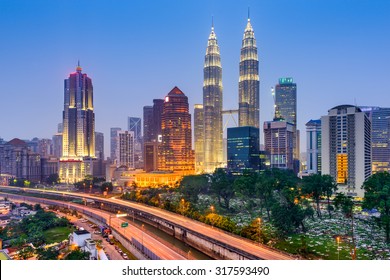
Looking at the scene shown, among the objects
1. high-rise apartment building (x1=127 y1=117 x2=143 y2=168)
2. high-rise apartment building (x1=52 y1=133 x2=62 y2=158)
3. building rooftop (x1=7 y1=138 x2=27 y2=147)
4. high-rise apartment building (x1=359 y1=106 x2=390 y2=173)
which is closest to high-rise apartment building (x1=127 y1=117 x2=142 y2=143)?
high-rise apartment building (x1=127 y1=117 x2=143 y2=168)

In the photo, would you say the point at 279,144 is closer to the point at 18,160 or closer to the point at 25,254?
the point at 18,160

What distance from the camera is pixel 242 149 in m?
33.7

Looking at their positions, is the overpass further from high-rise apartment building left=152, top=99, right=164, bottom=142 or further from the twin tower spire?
the twin tower spire

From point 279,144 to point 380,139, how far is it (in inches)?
452

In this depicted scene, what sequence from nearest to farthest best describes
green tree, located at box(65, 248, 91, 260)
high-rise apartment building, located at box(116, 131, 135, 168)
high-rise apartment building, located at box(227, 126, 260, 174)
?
green tree, located at box(65, 248, 91, 260)
high-rise apartment building, located at box(227, 126, 260, 174)
high-rise apartment building, located at box(116, 131, 135, 168)

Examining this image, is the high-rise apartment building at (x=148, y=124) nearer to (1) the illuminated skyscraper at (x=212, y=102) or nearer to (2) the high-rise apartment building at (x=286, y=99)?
(1) the illuminated skyscraper at (x=212, y=102)

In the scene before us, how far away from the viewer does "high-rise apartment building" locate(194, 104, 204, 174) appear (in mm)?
44819

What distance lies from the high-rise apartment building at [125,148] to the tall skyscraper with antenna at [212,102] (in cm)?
1149

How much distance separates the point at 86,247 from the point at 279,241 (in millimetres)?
5808

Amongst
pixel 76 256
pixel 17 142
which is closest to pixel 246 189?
pixel 76 256

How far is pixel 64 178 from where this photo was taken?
104 ft

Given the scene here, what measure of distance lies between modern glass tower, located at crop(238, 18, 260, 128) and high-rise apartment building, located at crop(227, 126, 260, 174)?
1061cm

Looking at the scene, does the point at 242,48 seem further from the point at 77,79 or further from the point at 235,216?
the point at 235,216
